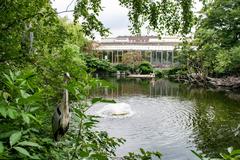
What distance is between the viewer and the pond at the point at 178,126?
9906 mm

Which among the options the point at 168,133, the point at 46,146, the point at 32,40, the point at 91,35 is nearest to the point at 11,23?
the point at 32,40

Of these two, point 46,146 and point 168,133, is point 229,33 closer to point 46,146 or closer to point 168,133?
point 168,133

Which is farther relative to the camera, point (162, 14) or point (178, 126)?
point (178, 126)

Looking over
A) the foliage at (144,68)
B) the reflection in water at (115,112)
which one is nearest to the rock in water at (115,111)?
the reflection in water at (115,112)

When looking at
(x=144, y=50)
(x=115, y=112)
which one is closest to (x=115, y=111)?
(x=115, y=112)

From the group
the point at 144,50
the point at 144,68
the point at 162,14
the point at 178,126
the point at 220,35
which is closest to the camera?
the point at 162,14

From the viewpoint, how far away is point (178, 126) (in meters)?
12.7

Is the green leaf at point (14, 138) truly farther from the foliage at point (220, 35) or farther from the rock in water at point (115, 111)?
the foliage at point (220, 35)

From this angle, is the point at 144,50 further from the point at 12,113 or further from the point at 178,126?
the point at 12,113

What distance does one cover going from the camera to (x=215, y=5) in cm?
2695

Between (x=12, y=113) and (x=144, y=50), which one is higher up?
(x=12, y=113)

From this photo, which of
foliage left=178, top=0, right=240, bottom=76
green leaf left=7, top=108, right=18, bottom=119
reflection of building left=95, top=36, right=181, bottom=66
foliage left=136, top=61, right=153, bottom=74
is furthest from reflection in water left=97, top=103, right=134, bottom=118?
reflection of building left=95, top=36, right=181, bottom=66

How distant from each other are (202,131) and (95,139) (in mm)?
9361

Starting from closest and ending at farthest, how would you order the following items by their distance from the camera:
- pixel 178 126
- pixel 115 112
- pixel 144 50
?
1. pixel 178 126
2. pixel 115 112
3. pixel 144 50
